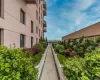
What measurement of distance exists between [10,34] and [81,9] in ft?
57.6

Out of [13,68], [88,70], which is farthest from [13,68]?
[88,70]

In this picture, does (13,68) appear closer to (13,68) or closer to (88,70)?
(13,68)

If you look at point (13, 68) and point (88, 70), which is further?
point (88, 70)

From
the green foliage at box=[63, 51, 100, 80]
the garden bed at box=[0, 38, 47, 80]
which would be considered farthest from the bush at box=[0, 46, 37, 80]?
the green foliage at box=[63, 51, 100, 80]

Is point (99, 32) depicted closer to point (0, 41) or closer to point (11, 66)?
point (0, 41)

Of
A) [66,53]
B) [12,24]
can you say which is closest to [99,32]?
[66,53]

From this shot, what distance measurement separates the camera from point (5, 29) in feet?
31.4

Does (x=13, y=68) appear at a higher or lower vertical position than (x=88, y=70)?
higher

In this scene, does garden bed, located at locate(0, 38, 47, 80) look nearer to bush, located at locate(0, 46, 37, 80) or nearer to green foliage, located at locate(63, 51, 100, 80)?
bush, located at locate(0, 46, 37, 80)

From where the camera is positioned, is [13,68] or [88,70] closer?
[13,68]

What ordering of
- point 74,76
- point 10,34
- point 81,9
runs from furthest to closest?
point 81,9
point 10,34
point 74,76

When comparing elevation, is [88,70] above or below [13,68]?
below

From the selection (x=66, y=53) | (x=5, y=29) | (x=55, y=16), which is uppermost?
(x=55, y=16)

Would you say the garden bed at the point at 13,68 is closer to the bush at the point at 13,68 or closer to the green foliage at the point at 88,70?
the bush at the point at 13,68
